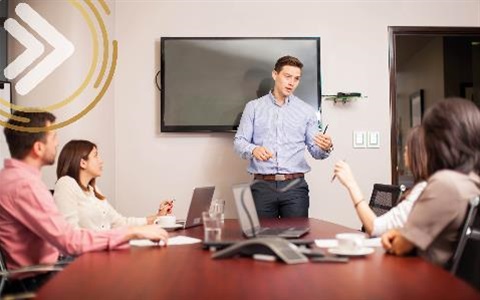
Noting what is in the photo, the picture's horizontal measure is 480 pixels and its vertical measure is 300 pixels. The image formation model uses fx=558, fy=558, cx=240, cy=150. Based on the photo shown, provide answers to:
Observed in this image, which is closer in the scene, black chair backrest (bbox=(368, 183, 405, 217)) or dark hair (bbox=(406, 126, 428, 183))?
dark hair (bbox=(406, 126, 428, 183))

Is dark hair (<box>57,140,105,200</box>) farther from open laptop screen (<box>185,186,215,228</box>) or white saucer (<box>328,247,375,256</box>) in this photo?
white saucer (<box>328,247,375,256</box>)

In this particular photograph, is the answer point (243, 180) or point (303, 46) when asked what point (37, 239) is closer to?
point (243, 180)

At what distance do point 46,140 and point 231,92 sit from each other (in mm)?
2211

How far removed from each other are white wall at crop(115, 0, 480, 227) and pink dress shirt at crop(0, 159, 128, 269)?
85.2 inches

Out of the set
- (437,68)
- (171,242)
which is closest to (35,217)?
(171,242)

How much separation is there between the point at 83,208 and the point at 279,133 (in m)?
1.56

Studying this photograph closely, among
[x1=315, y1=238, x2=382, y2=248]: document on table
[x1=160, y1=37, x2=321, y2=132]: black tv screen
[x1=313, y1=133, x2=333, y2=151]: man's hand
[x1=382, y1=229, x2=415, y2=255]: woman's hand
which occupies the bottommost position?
[x1=315, y1=238, x2=382, y2=248]: document on table

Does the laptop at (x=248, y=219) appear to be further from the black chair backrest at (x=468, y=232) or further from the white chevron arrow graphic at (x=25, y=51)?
the white chevron arrow graphic at (x=25, y=51)

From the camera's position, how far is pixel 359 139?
4.20 metres

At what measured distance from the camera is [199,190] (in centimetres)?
249

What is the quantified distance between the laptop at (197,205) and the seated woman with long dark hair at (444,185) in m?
0.98

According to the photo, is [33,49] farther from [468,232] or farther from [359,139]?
[468,232]

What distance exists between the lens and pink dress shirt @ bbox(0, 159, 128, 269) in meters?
1.81

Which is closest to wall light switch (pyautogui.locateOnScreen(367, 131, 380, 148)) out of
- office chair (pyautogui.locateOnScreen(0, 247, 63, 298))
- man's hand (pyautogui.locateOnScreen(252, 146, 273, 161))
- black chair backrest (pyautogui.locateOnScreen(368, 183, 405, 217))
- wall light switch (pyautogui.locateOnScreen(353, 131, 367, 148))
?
wall light switch (pyautogui.locateOnScreen(353, 131, 367, 148))
